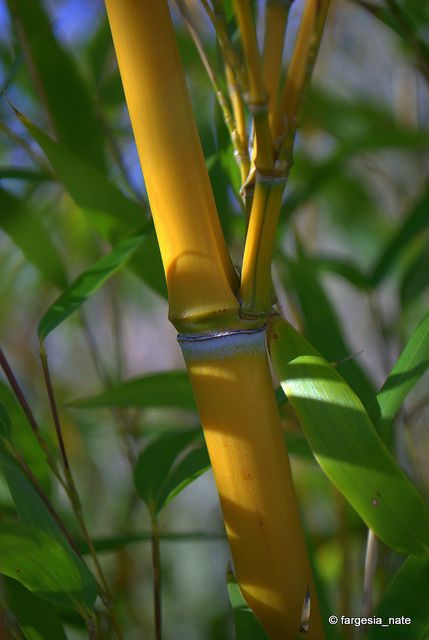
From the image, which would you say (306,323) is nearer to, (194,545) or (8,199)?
(8,199)

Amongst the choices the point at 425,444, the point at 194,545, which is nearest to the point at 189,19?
the point at 425,444

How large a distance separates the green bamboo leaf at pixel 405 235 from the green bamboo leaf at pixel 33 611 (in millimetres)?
387

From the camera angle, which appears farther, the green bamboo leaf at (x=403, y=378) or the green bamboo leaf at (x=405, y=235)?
the green bamboo leaf at (x=405, y=235)

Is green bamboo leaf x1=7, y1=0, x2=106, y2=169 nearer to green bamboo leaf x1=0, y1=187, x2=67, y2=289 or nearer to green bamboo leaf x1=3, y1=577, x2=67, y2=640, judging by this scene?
green bamboo leaf x1=0, y1=187, x2=67, y2=289

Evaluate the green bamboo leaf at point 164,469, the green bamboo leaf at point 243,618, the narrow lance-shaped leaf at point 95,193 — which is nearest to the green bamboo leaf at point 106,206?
the narrow lance-shaped leaf at point 95,193

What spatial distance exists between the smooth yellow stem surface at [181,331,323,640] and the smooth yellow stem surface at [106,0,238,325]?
0.08 feet

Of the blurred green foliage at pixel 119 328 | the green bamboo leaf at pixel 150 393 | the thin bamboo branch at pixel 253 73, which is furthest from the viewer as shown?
the green bamboo leaf at pixel 150 393

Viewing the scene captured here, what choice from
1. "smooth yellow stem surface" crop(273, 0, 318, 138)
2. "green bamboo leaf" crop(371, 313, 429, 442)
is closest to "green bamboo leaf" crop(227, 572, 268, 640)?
"green bamboo leaf" crop(371, 313, 429, 442)

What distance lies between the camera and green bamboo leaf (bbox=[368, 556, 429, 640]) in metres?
0.38

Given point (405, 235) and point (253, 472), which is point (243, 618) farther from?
point (405, 235)

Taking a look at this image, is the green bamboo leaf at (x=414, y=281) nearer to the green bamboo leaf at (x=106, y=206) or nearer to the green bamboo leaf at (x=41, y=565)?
the green bamboo leaf at (x=106, y=206)

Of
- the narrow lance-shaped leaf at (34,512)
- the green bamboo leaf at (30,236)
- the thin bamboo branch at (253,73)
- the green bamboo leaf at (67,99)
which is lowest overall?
the narrow lance-shaped leaf at (34,512)

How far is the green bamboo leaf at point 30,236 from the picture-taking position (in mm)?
502

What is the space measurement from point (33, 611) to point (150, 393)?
0.54 feet
